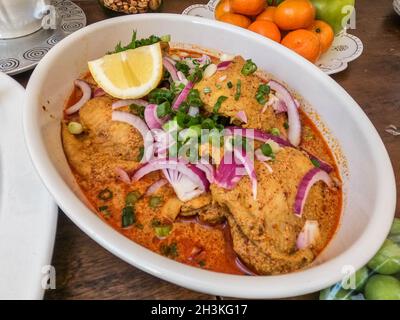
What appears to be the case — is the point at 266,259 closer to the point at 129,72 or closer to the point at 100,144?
the point at 100,144

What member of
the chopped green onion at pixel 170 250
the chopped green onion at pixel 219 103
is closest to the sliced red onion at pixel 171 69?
the chopped green onion at pixel 219 103

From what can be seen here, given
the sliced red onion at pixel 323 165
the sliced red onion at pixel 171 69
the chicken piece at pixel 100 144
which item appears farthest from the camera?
the sliced red onion at pixel 171 69

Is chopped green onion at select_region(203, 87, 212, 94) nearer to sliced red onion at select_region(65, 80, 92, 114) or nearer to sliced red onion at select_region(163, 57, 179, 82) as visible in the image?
sliced red onion at select_region(163, 57, 179, 82)

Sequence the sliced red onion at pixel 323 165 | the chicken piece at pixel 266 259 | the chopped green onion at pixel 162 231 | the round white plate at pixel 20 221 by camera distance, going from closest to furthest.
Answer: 1. the round white plate at pixel 20 221
2. the chicken piece at pixel 266 259
3. the chopped green onion at pixel 162 231
4. the sliced red onion at pixel 323 165

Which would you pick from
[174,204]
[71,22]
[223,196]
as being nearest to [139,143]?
[174,204]

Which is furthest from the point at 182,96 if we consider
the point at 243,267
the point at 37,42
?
the point at 37,42

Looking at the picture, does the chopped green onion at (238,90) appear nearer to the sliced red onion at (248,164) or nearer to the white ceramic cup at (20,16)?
the sliced red onion at (248,164)
